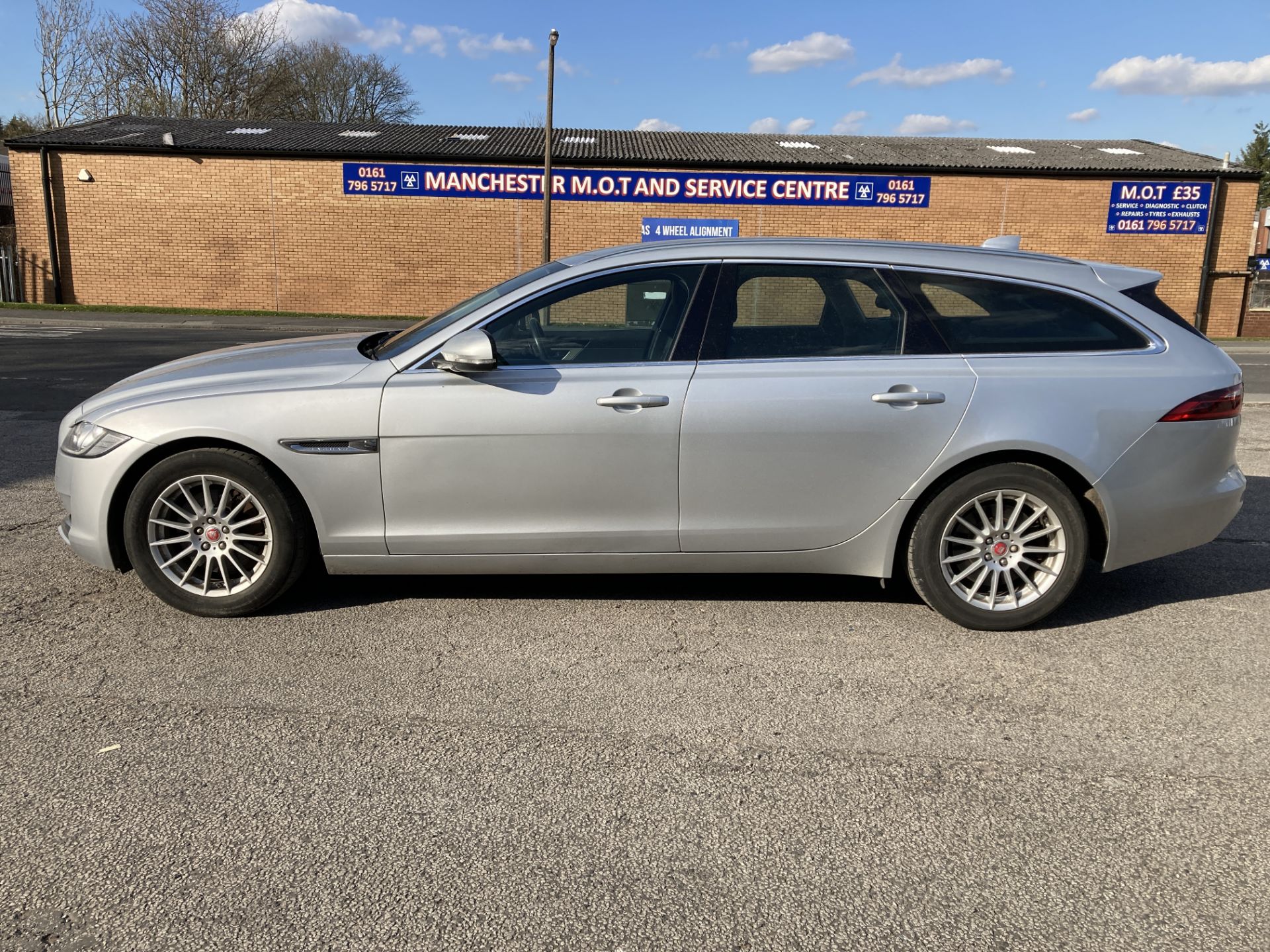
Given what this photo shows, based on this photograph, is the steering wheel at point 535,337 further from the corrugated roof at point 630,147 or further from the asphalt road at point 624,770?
the corrugated roof at point 630,147

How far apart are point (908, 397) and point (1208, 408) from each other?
4.39ft

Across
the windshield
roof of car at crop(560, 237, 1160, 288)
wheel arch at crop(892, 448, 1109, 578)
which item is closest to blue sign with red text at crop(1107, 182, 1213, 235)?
roof of car at crop(560, 237, 1160, 288)

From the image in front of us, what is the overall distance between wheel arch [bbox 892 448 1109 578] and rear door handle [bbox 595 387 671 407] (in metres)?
1.21

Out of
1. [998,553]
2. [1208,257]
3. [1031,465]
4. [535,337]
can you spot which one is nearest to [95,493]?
[535,337]

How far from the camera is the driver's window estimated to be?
166 inches

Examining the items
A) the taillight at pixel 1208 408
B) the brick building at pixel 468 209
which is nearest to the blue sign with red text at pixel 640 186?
the brick building at pixel 468 209

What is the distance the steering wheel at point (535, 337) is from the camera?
4227mm

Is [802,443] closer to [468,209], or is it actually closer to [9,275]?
[468,209]

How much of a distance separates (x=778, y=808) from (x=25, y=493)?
5.61 m

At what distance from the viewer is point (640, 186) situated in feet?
89.0

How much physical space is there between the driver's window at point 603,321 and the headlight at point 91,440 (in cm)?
164

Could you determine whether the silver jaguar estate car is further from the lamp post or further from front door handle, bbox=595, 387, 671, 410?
the lamp post

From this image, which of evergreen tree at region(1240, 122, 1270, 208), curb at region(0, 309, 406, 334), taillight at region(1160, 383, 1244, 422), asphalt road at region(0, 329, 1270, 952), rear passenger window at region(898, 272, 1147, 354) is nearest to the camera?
asphalt road at region(0, 329, 1270, 952)

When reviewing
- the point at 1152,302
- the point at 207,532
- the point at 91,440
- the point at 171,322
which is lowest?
the point at 171,322
